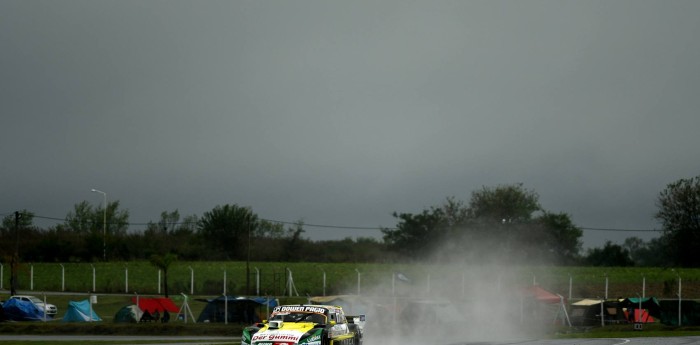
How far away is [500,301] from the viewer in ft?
181

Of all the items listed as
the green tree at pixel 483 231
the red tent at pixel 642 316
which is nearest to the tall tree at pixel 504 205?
the green tree at pixel 483 231

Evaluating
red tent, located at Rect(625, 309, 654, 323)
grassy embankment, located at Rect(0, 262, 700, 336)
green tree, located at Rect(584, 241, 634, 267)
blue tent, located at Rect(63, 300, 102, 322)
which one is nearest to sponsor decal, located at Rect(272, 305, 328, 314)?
grassy embankment, located at Rect(0, 262, 700, 336)

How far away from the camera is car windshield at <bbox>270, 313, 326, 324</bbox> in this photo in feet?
91.2

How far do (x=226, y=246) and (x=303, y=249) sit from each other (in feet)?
35.9

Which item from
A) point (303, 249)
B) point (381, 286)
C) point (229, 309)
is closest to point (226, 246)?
point (303, 249)

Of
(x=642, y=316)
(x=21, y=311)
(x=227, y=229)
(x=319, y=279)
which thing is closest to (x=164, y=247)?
(x=227, y=229)

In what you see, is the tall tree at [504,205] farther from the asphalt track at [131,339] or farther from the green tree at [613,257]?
the asphalt track at [131,339]

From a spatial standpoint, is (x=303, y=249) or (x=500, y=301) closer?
(x=500, y=301)

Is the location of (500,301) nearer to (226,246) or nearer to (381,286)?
(381,286)

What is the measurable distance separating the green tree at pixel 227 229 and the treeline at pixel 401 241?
11cm

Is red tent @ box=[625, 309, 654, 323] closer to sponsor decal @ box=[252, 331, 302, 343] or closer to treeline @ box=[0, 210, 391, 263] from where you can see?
sponsor decal @ box=[252, 331, 302, 343]

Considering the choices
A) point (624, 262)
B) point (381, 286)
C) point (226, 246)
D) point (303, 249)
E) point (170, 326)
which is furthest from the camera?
point (624, 262)

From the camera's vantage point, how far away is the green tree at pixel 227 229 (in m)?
106

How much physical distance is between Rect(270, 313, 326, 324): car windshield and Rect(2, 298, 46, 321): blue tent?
29.2 m
